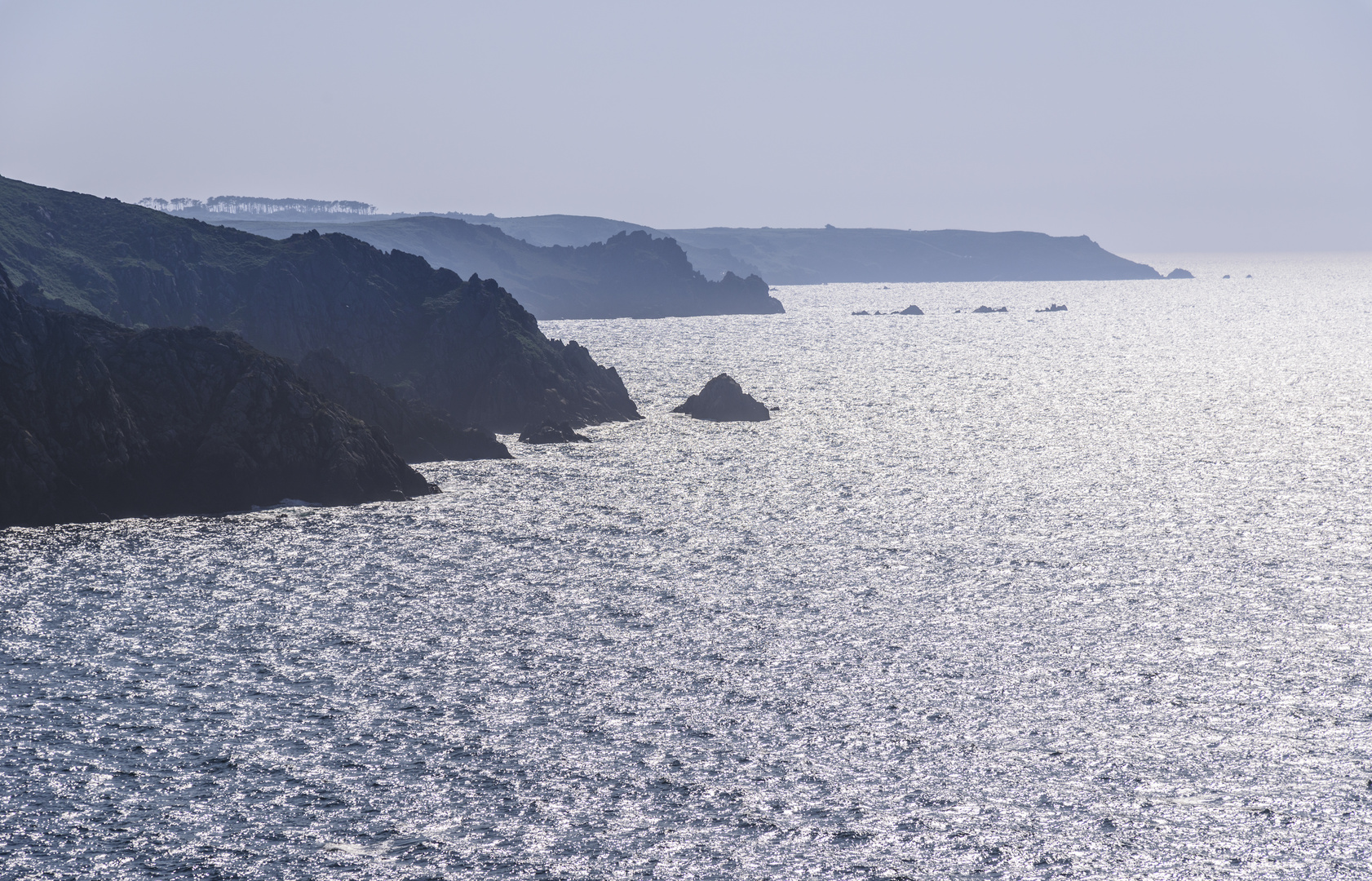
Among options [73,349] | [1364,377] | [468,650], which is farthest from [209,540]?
[1364,377]

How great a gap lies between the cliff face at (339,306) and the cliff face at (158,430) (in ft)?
92.3

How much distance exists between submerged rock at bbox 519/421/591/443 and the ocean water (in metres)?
17.0

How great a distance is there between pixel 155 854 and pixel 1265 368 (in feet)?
582

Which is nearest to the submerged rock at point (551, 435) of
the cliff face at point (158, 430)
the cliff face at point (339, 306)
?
the cliff face at point (339, 306)

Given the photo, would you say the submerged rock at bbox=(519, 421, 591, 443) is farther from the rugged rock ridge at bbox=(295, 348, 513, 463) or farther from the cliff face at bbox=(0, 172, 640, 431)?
the rugged rock ridge at bbox=(295, 348, 513, 463)

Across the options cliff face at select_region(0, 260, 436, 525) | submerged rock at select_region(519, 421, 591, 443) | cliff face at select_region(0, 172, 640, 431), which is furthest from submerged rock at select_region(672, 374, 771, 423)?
cliff face at select_region(0, 260, 436, 525)

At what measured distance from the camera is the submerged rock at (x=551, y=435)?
9500cm

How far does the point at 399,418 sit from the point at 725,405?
37.4 m

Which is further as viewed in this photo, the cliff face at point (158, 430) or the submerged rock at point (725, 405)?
the submerged rock at point (725, 405)

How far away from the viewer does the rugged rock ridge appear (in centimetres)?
8381

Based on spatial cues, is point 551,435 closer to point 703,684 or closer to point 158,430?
point 158,430

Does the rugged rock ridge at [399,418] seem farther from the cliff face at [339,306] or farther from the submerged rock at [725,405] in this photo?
the submerged rock at [725,405]

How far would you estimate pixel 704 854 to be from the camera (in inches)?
1097

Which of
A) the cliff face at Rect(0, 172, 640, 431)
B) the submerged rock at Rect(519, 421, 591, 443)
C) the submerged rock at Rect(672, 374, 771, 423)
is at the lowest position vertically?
the submerged rock at Rect(519, 421, 591, 443)
